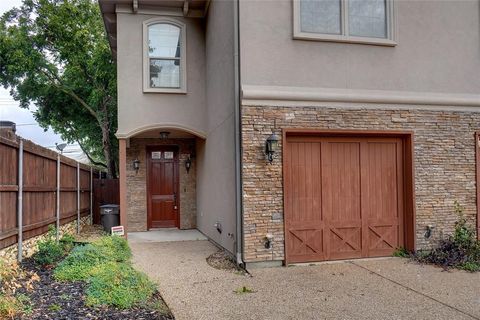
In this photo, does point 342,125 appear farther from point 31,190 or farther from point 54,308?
point 31,190

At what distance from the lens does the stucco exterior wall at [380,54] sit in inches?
277

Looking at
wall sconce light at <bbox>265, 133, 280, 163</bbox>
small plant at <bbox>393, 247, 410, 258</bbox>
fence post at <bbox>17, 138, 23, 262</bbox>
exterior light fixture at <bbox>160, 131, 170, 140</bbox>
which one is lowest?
small plant at <bbox>393, 247, 410, 258</bbox>

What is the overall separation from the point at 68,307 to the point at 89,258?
1.95 metres

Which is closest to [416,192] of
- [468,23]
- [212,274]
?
[468,23]

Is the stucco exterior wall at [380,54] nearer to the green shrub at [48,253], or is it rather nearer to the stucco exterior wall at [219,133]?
the stucco exterior wall at [219,133]

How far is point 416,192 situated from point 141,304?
17.9 feet

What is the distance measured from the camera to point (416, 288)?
573 cm

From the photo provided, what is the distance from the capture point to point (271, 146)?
684cm

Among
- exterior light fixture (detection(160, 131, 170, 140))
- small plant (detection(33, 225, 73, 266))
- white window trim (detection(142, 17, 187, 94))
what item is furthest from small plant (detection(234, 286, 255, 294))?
exterior light fixture (detection(160, 131, 170, 140))

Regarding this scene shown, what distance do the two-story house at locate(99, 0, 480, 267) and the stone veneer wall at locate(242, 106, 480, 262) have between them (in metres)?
0.02

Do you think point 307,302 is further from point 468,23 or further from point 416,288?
point 468,23

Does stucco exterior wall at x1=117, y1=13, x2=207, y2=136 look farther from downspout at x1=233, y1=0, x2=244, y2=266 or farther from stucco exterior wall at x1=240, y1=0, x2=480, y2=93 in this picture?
stucco exterior wall at x1=240, y1=0, x2=480, y2=93

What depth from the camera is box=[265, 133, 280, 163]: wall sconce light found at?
6.84m

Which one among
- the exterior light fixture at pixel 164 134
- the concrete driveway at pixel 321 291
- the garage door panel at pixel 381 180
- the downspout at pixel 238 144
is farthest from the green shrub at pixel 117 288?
the exterior light fixture at pixel 164 134
